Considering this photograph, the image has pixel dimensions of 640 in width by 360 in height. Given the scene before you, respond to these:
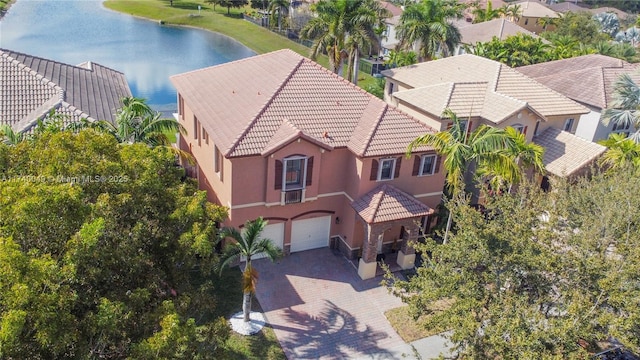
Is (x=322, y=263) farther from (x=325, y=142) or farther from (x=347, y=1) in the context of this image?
(x=347, y=1)

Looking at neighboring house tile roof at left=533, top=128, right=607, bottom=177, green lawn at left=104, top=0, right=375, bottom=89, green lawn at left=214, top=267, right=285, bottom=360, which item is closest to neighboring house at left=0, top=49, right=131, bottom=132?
green lawn at left=214, top=267, right=285, bottom=360

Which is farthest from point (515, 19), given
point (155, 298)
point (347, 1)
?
point (155, 298)

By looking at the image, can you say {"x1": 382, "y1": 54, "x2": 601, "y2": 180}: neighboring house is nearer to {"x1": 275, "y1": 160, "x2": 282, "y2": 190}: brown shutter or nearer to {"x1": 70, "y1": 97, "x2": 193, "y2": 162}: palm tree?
{"x1": 275, "y1": 160, "x2": 282, "y2": 190}: brown shutter

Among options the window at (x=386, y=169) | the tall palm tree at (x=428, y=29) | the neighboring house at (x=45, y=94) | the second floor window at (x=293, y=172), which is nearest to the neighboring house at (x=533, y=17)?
the tall palm tree at (x=428, y=29)

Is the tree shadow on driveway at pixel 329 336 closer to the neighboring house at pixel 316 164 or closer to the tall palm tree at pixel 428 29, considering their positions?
the neighboring house at pixel 316 164

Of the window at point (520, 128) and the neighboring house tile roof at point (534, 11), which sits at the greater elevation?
the neighboring house tile roof at point (534, 11)
